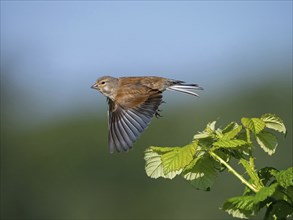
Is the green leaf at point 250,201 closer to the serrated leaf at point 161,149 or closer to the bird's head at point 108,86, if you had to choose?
the serrated leaf at point 161,149

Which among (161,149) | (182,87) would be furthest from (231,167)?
(182,87)

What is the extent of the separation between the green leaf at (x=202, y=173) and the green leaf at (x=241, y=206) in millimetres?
134

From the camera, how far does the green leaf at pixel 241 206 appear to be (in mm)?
2027

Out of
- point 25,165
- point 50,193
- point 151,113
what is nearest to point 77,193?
point 50,193

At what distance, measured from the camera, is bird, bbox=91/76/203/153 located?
4.90 m

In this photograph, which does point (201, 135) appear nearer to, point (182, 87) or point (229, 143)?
point (229, 143)

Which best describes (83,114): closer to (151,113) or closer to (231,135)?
(151,113)

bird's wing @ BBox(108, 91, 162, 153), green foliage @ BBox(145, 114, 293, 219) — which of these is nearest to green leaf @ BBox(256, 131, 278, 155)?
green foliage @ BBox(145, 114, 293, 219)

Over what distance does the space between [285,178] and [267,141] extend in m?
0.38

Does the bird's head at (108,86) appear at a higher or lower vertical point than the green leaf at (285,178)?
lower

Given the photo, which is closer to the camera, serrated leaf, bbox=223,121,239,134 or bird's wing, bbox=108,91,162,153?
serrated leaf, bbox=223,121,239,134

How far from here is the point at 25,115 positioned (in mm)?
23328

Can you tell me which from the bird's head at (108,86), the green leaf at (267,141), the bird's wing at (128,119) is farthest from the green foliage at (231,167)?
the bird's head at (108,86)

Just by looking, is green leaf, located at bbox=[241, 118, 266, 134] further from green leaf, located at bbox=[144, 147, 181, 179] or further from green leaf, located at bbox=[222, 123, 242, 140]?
green leaf, located at bbox=[144, 147, 181, 179]
